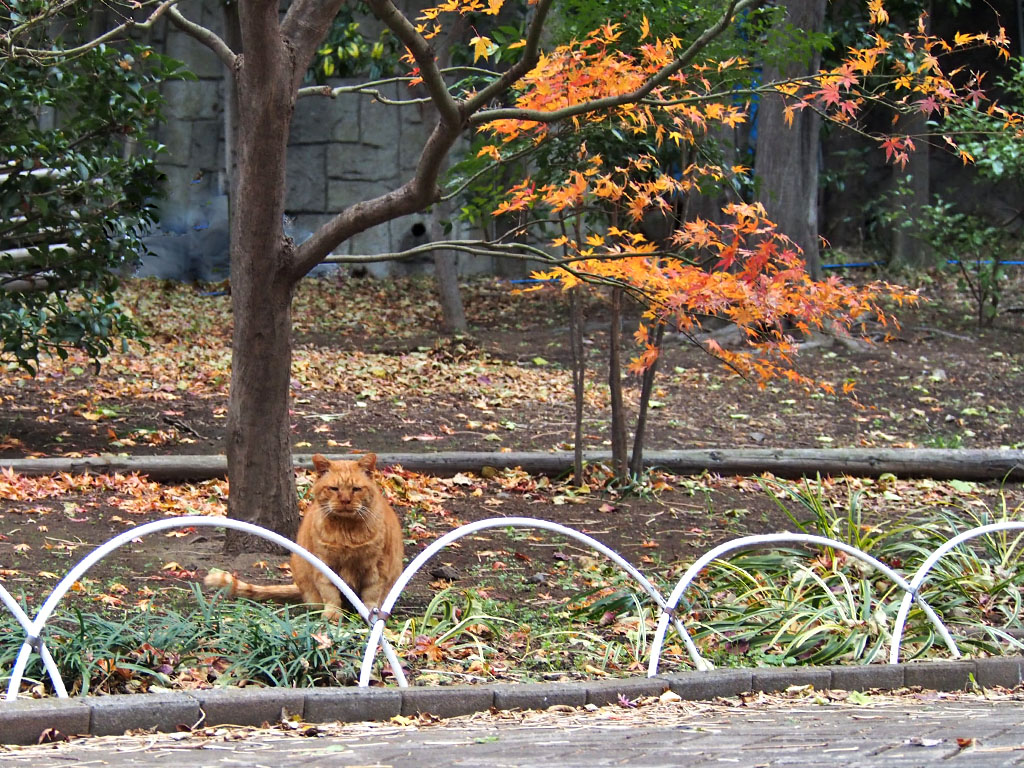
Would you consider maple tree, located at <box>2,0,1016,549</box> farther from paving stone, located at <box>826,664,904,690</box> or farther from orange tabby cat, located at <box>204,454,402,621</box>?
paving stone, located at <box>826,664,904,690</box>

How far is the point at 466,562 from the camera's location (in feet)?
21.6

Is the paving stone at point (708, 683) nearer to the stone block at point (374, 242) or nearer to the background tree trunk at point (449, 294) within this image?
the background tree trunk at point (449, 294)

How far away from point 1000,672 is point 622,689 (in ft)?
5.83

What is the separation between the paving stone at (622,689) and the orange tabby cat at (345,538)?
1.42m

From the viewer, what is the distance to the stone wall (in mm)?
19359

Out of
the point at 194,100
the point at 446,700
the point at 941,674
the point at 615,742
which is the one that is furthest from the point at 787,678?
the point at 194,100

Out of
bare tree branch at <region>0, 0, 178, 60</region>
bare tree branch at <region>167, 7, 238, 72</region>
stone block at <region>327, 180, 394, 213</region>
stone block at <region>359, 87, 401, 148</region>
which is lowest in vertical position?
bare tree branch at <region>0, 0, 178, 60</region>

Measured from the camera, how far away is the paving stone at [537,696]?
4.18 metres

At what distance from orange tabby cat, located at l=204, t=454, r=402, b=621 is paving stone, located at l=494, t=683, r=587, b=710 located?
4.32 ft

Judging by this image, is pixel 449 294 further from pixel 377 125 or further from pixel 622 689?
pixel 622 689

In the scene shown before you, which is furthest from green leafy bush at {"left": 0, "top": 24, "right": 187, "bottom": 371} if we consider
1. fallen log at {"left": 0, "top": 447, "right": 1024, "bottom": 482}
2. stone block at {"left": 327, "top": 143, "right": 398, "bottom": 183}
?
stone block at {"left": 327, "top": 143, "right": 398, "bottom": 183}

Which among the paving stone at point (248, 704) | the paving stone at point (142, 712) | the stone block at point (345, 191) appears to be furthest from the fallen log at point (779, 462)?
the stone block at point (345, 191)

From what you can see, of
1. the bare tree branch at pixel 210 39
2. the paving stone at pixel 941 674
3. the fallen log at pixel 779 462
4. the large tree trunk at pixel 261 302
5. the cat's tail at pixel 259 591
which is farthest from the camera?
the fallen log at pixel 779 462

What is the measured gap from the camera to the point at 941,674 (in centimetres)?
484
